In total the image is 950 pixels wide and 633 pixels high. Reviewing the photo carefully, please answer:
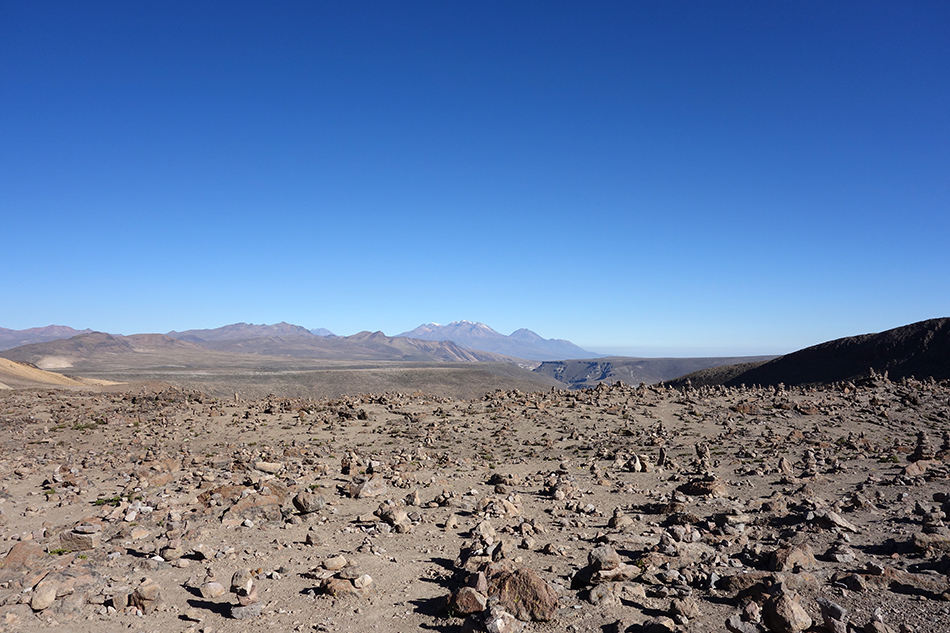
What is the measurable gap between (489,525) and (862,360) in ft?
240

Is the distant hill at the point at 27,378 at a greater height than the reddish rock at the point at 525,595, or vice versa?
the reddish rock at the point at 525,595

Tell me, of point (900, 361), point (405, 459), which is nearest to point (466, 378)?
point (900, 361)

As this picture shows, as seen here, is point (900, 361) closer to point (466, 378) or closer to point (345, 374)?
point (466, 378)

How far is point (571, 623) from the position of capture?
249 inches

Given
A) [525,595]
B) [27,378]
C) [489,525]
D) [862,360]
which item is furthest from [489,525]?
[862,360]

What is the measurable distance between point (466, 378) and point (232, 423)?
8314 centimetres

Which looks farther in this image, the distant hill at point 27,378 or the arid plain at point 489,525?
the distant hill at point 27,378

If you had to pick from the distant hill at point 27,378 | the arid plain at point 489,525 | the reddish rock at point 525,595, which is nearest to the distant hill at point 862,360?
the arid plain at point 489,525

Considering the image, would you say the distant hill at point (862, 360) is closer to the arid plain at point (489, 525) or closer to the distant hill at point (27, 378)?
the arid plain at point (489, 525)

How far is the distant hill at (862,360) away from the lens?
183ft

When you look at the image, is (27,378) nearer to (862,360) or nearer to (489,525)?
(489,525)

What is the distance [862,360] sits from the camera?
6450cm

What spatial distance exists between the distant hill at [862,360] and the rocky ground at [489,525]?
44.3m

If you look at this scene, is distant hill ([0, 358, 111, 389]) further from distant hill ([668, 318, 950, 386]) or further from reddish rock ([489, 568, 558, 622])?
distant hill ([668, 318, 950, 386])
